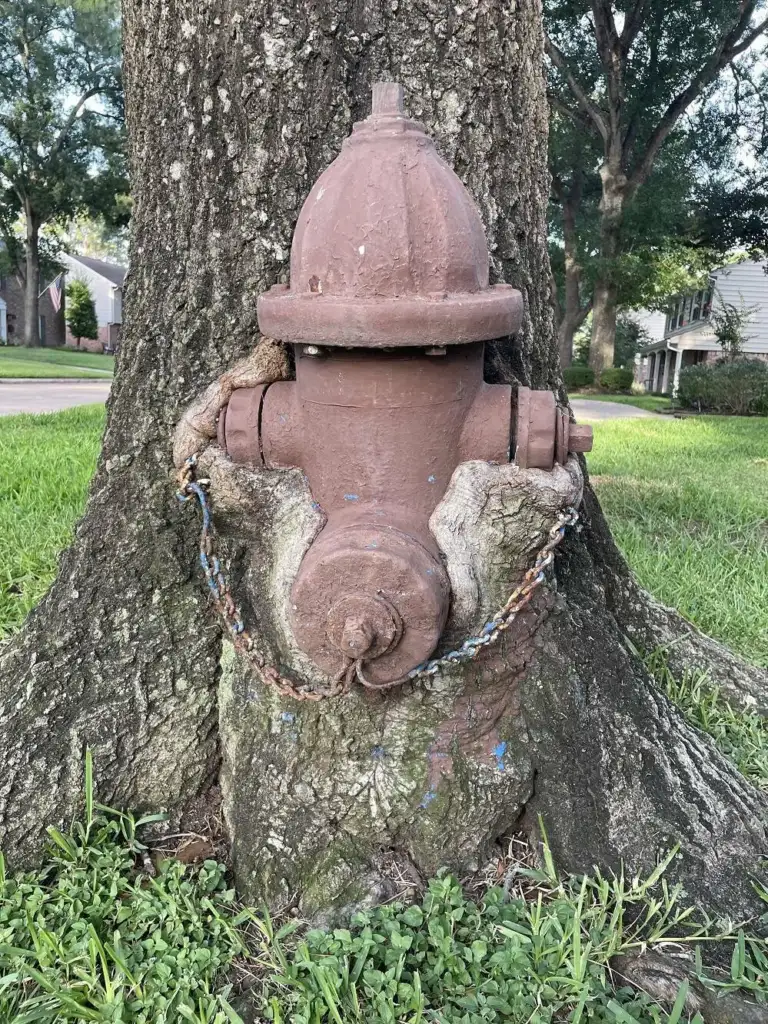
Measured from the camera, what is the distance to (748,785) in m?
2.11

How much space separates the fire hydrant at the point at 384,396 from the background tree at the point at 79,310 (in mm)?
43930

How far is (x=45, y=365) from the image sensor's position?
73.8 feet

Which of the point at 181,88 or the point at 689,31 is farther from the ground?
the point at 689,31

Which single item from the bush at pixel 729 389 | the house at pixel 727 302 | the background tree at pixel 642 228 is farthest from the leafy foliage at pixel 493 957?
the house at pixel 727 302

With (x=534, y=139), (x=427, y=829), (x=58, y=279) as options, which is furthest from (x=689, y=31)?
(x=58, y=279)

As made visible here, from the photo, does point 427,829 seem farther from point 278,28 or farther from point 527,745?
point 278,28

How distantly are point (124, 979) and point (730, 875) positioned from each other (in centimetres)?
133

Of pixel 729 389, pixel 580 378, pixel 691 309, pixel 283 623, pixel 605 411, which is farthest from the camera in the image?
pixel 691 309

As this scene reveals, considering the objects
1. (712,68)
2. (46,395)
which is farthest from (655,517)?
(712,68)

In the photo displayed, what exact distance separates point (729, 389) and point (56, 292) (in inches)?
1496

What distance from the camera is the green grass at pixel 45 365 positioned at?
18.4 metres

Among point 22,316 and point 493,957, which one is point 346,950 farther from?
point 22,316

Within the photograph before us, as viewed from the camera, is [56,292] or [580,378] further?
[56,292]

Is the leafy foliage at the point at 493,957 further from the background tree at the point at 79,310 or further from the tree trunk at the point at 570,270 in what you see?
the background tree at the point at 79,310
